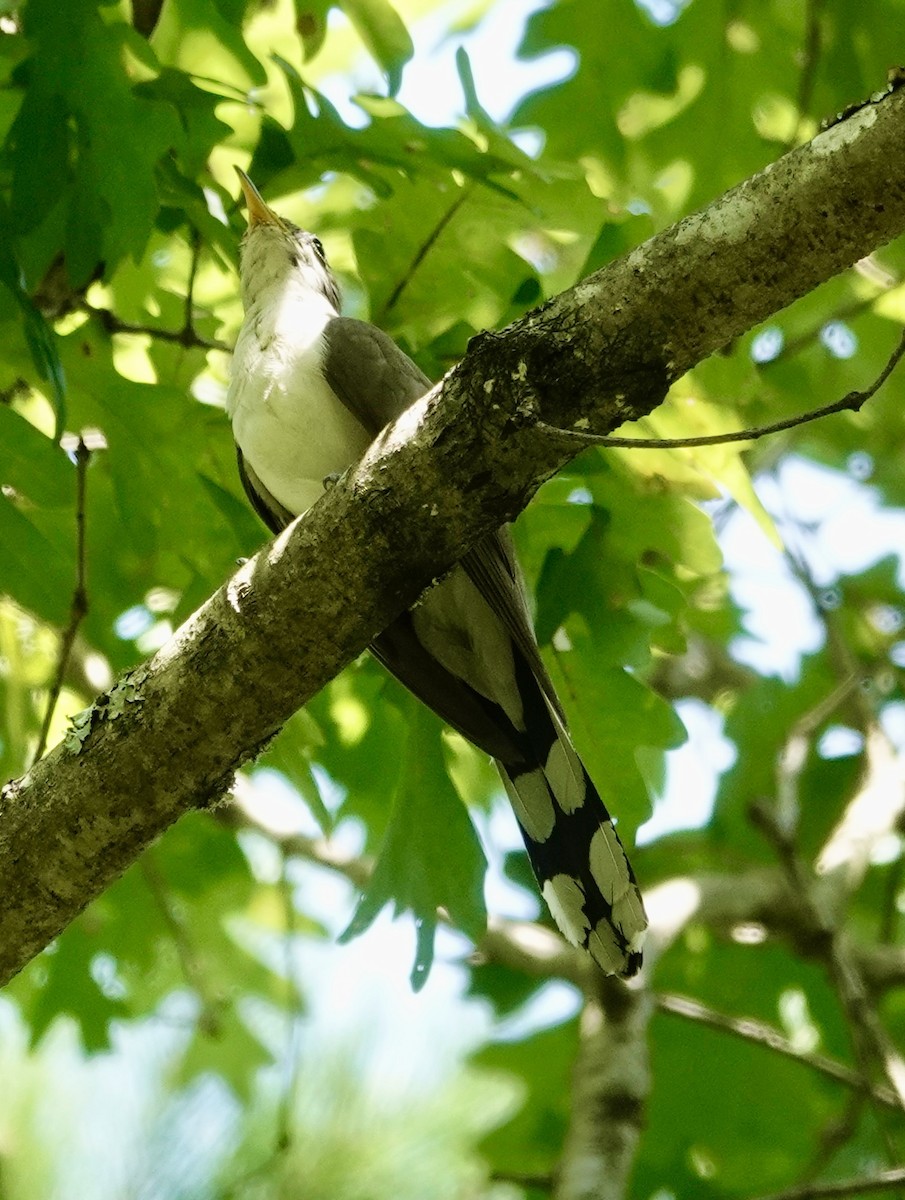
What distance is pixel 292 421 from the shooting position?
3.81m

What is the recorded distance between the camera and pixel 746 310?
231 cm

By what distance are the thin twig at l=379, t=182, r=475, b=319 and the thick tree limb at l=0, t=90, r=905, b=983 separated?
1546 mm

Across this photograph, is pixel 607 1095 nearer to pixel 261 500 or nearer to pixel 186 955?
pixel 186 955

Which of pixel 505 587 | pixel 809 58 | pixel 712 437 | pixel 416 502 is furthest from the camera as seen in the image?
pixel 809 58

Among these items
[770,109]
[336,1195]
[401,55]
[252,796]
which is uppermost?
[770,109]

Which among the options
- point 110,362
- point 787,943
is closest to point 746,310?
point 110,362

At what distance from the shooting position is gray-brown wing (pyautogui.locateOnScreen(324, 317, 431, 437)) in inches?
142

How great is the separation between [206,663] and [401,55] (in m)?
1.81

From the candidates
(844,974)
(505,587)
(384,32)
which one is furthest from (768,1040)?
(384,32)

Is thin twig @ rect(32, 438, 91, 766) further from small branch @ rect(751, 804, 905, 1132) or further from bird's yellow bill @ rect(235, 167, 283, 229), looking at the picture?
small branch @ rect(751, 804, 905, 1132)

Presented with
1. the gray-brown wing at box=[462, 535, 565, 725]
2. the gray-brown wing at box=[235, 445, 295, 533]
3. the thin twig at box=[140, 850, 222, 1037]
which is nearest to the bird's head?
the gray-brown wing at box=[235, 445, 295, 533]

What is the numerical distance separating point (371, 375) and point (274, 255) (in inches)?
48.1

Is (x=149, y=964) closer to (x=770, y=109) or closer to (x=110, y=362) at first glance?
(x=110, y=362)

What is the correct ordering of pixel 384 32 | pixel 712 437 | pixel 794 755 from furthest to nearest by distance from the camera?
pixel 794 755
pixel 384 32
pixel 712 437
